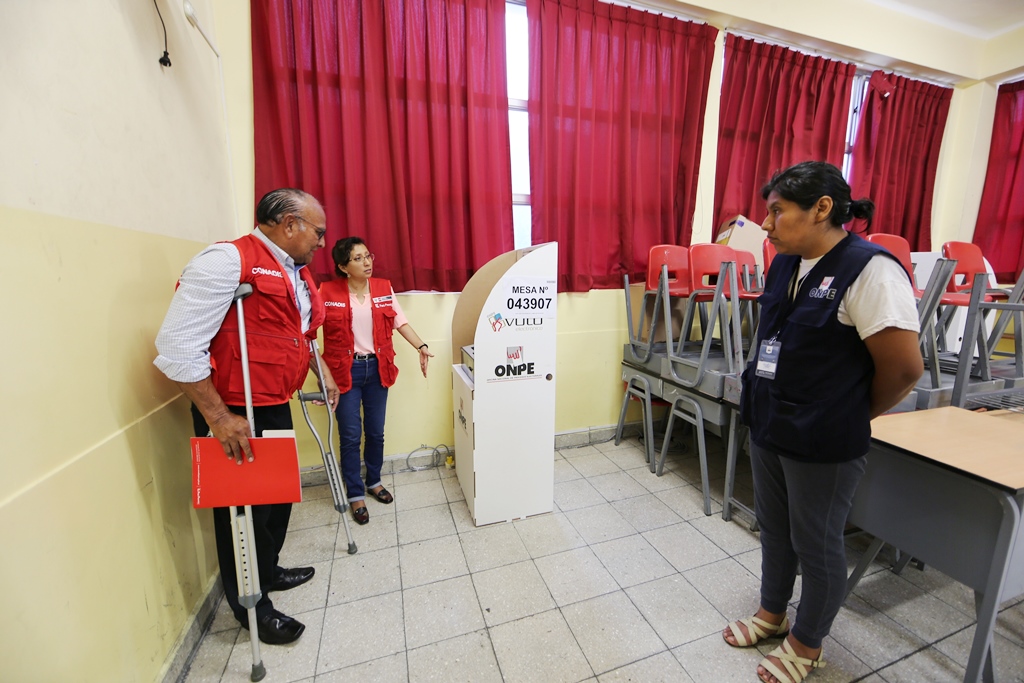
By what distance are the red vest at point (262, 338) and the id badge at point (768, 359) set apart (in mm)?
1636

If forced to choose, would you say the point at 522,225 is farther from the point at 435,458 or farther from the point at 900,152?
the point at 900,152

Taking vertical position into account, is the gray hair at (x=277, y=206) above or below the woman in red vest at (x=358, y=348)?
above

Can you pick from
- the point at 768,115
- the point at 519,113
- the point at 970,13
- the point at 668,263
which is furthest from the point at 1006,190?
the point at 519,113

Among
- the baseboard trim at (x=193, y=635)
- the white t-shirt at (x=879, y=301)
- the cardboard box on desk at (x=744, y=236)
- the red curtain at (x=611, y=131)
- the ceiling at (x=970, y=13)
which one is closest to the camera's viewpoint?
the white t-shirt at (x=879, y=301)

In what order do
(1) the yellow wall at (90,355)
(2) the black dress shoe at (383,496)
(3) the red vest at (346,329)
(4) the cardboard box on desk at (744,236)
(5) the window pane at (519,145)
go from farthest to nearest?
1. (4) the cardboard box on desk at (744,236)
2. (5) the window pane at (519,145)
3. (2) the black dress shoe at (383,496)
4. (3) the red vest at (346,329)
5. (1) the yellow wall at (90,355)

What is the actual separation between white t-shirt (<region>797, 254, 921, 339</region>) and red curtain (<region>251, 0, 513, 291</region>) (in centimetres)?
203

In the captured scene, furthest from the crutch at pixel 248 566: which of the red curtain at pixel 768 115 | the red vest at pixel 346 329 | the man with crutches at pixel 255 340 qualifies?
the red curtain at pixel 768 115

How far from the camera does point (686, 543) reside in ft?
6.77

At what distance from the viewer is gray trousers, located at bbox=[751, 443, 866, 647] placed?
1179 mm

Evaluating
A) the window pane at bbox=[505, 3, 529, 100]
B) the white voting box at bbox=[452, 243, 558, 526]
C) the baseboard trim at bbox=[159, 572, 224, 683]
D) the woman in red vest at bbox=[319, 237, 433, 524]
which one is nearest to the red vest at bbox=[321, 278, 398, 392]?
the woman in red vest at bbox=[319, 237, 433, 524]

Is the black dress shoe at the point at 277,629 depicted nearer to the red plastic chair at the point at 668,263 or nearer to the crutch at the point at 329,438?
the crutch at the point at 329,438

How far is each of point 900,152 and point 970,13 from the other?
3.98 feet

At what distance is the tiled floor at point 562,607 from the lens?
140 cm

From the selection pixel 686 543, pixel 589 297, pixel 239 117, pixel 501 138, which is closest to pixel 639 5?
pixel 501 138
